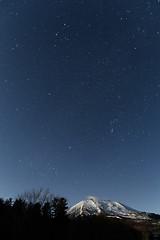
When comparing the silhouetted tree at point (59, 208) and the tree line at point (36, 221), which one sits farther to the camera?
the silhouetted tree at point (59, 208)

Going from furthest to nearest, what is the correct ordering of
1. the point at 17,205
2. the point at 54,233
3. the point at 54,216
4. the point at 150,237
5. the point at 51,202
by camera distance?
the point at 150,237
the point at 51,202
the point at 54,216
the point at 17,205
the point at 54,233

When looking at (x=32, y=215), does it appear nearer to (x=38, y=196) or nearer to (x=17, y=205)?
(x=38, y=196)

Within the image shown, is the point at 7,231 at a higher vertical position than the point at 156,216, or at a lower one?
higher

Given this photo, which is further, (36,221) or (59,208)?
(59,208)

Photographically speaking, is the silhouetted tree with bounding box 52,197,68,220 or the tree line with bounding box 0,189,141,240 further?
the silhouetted tree with bounding box 52,197,68,220

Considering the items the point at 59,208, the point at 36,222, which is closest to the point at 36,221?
the point at 36,222

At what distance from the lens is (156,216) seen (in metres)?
176

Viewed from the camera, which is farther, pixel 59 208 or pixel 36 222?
pixel 59 208

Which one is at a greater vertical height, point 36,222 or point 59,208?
Result: point 59,208

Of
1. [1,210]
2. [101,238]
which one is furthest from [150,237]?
[1,210]

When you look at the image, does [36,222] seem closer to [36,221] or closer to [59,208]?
[36,221]

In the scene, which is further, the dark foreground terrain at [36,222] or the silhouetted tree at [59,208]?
the silhouetted tree at [59,208]

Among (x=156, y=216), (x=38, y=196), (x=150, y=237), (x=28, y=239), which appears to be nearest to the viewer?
(x=28, y=239)

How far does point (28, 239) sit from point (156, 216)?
210m
